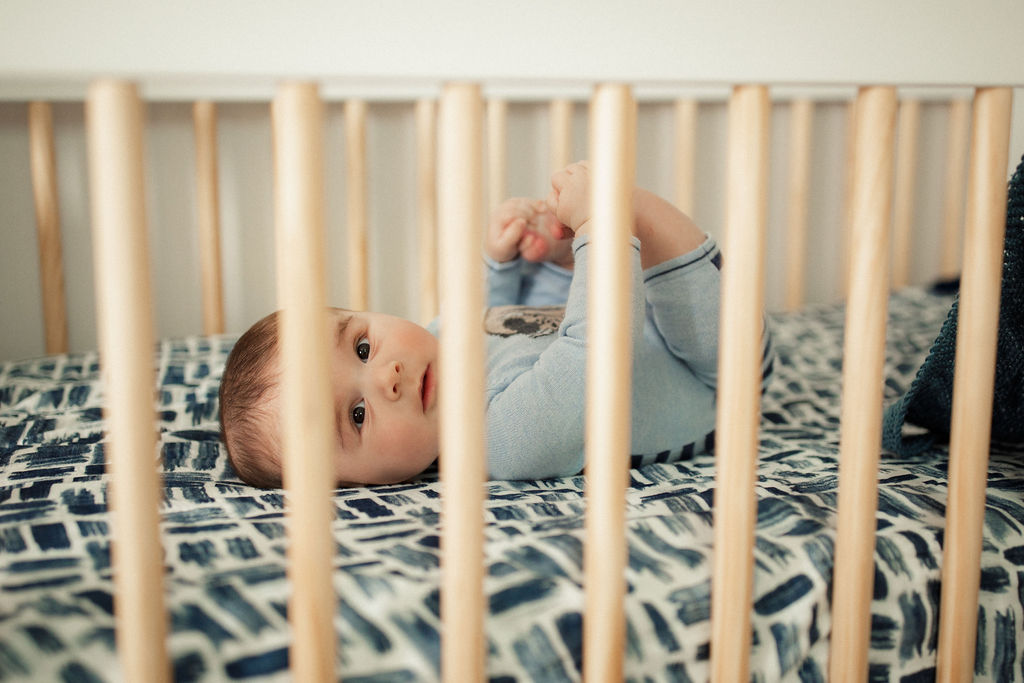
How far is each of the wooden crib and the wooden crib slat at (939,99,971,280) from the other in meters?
1.15

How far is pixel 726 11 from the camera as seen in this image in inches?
21.8

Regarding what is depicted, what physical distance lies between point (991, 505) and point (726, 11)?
47 centimetres

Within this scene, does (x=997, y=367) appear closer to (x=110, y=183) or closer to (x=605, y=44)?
(x=605, y=44)

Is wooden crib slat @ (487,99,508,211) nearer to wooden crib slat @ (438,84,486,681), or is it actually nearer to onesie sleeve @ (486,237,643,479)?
onesie sleeve @ (486,237,643,479)

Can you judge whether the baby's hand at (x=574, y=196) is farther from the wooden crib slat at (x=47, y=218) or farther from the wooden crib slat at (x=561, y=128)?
the wooden crib slat at (x=47, y=218)

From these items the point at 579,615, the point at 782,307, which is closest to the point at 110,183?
the point at 579,615

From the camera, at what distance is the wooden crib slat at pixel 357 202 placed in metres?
1.28

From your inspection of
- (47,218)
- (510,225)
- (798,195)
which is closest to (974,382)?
(510,225)

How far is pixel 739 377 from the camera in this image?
54 centimetres

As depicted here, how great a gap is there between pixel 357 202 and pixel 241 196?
259mm

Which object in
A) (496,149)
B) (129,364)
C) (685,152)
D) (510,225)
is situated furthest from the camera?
(685,152)

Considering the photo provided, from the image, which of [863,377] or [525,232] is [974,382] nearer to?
[863,377]

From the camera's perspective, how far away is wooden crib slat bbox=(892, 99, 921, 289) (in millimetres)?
1657

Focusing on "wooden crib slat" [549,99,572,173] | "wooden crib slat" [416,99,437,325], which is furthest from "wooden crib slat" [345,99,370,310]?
"wooden crib slat" [549,99,572,173]
